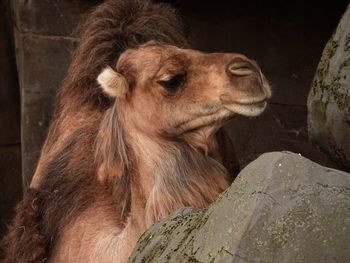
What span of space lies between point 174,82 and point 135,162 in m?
0.39

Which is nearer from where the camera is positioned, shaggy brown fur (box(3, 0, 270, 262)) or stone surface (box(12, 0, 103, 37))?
shaggy brown fur (box(3, 0, 270, 262))

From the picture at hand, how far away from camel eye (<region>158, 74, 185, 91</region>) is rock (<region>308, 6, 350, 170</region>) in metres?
1.01

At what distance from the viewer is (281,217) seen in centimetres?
295

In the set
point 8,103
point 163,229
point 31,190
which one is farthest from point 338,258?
point 8,103

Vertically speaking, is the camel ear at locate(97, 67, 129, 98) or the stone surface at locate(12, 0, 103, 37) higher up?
the camel ear at locate(97, 67, 129, 98)

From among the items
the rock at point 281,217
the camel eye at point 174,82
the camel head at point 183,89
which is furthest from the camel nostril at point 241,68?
the rock at point 281,217

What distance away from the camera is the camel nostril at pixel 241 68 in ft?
15.2

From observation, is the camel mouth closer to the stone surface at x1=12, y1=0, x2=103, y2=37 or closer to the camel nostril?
the camel nostril

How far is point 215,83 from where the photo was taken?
477 cm

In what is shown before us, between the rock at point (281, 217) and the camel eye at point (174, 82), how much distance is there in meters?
1.77

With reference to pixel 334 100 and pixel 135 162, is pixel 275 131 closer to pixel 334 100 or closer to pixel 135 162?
pixel 135 162

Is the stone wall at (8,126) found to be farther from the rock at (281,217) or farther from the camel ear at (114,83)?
the rock at (281,217)

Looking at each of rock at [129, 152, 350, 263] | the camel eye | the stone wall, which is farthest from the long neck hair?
the stone wall

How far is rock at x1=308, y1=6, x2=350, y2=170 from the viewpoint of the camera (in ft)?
12.2
